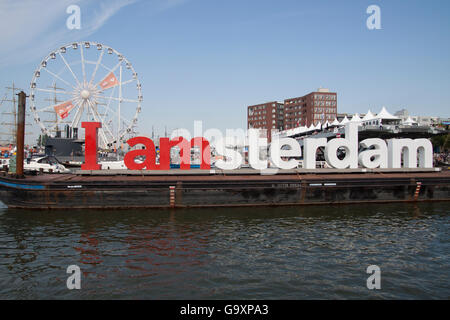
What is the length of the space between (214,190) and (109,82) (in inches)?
1488

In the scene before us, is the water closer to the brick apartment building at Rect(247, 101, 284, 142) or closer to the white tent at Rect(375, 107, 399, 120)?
the white tent at Rect(375, 107, 399, 120)

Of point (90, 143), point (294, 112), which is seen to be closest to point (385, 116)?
point (90, 143)

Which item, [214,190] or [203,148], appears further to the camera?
[203,148]

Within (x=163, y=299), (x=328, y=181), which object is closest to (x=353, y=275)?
(x=163, y=299)

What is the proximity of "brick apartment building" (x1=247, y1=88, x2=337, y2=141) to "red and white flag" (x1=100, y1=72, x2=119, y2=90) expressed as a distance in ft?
263

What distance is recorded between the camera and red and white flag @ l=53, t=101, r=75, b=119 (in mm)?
51500

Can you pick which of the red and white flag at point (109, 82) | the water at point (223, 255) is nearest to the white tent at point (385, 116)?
the water at point (223, 255)

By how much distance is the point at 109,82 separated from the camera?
5406 centimetres

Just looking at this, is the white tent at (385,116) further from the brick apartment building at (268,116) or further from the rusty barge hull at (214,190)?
the brick apartment building at (268,116)

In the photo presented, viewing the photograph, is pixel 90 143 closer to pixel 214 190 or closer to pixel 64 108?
pixel 214 190

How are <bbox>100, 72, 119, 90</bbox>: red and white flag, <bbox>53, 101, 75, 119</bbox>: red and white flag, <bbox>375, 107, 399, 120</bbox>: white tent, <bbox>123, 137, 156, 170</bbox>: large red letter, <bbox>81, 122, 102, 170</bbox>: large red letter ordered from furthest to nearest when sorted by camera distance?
<bbox>375, 107, 399, 120</bbox>: white tent → <bbox>100, 72, 119, 90</bbox>: red and white flag → <bbox>53, 101, 75, 119</bbox>: red and white flag → <bbox>81, 122, 102, 170</bbox>: large red letter → <bbox>123, 137, 156, 170</bbox>: large red letter

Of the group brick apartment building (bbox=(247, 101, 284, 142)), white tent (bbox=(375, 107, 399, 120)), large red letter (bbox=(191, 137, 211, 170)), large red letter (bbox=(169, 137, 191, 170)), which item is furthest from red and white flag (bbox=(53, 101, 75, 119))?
brick apartment building (bbox=(247, 101, 284, 142))

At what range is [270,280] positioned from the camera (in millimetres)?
11602

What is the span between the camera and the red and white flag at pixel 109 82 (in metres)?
53.9
